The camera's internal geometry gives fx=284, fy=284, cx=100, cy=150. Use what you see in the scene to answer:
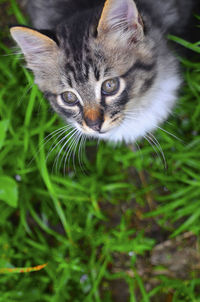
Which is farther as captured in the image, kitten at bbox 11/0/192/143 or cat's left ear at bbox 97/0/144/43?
kitten at bbox 11/0/192/143

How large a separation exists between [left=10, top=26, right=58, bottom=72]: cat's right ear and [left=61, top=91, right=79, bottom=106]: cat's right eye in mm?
138

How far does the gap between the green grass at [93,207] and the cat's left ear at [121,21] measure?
1.98 feet

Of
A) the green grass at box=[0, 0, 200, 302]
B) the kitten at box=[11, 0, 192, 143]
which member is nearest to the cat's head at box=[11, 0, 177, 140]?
the kitten at box=[11, 0, 192, 143]

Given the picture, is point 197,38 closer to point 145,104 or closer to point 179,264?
point 145,104

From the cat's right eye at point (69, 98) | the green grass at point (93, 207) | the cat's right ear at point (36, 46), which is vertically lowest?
the green grass at point (93, 207)

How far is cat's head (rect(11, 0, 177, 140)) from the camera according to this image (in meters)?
1.07

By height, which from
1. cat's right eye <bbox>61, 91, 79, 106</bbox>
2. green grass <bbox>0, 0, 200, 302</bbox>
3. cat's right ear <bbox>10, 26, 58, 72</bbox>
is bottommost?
green grass <bbox>0, 0, 200, 302</bbox>

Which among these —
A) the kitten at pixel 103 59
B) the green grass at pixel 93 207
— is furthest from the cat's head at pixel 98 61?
the green grass at pixel 93 207

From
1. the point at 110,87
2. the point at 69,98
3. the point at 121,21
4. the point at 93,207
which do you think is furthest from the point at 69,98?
the point at 93,207

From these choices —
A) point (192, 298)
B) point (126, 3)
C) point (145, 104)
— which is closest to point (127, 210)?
point (192, 298)

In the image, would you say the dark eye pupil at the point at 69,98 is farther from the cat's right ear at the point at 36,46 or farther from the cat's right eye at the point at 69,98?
the cat's right ear at the point at 36,46

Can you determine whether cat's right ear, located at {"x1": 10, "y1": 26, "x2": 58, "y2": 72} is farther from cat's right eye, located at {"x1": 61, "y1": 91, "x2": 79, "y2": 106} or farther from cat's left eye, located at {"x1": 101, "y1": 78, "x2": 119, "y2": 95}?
cat's left eye, located at {"x1": 101, "y1": 78, "x2": 119, "y2": 95}

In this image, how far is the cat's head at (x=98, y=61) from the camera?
1.07 meters

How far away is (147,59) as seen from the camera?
1154 mm
